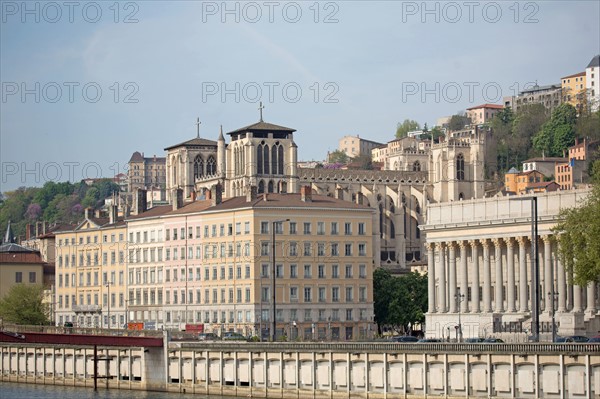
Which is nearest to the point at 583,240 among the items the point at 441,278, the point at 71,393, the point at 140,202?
the point at 71,393

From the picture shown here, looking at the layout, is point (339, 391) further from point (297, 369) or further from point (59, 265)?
point (59, 265)

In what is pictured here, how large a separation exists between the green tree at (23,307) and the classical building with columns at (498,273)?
1625 inches

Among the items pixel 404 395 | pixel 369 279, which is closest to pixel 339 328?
pixel 369 279

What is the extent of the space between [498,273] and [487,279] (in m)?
1.89

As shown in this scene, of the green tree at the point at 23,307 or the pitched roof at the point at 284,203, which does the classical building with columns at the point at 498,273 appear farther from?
the green tree at the point at 23,307

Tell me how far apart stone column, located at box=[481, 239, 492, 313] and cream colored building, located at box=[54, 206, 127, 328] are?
43.0m

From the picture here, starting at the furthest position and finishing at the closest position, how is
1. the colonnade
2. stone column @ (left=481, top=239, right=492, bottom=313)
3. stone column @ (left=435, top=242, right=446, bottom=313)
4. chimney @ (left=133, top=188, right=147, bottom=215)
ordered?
1. chimney @ (left=133, top=188, right=147, bottom=215)
2. stone column @ (left=435, top=242, right=446, bottom=313)
3. stone column @ (left=481, top=239, right=492, bottom=313)
4. the colonnade

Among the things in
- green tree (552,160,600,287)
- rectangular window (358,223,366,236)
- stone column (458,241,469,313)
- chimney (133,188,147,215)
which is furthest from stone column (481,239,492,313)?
chimney (133,188,147,215)

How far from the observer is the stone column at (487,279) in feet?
414

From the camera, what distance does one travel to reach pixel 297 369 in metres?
89.3

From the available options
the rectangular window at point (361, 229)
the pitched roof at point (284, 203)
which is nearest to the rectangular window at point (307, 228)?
the pitched roof at point (284, 203)

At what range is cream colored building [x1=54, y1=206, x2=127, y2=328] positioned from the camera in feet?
523

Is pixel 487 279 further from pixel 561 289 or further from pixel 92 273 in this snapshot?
pixel 92 273

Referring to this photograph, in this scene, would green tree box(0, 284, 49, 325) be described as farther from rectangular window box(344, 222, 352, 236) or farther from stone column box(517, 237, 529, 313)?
stone column box(517, 237, 529, 313)
